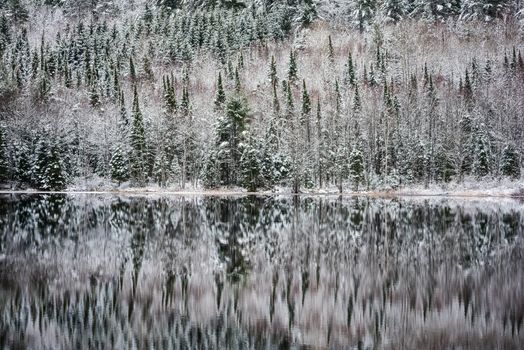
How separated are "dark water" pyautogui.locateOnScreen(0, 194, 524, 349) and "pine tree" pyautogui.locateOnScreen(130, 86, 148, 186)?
5334cm

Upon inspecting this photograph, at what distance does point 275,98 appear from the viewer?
99.4 meters

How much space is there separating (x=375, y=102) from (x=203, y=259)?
251 feet

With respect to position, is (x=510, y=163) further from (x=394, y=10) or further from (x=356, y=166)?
(x=394, y=10)

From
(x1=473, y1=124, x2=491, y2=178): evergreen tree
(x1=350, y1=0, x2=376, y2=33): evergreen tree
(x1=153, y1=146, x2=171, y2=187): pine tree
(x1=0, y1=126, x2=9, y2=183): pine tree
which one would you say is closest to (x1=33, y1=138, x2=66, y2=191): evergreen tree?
(x1=0, y1=126, x2=9, y2=183): pine tree

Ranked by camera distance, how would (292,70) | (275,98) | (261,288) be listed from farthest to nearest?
(292,70), (275,98), (261,288)

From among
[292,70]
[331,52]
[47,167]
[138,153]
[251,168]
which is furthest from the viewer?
[331,52]

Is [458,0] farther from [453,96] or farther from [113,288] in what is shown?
[113,288]

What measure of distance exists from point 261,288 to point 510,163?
63.8 m

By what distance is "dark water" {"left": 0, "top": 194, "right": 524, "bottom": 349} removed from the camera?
1134cm

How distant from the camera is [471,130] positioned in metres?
79.0

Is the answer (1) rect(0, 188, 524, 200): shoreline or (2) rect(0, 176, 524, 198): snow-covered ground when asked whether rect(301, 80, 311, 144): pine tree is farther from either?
(1) rect(0, 188, 524, 200): shoreline

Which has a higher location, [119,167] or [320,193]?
[119,167]

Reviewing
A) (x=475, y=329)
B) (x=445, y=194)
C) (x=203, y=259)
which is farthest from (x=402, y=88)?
(x=475, y=329)

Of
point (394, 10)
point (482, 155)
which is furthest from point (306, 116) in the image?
point (394, 10)
